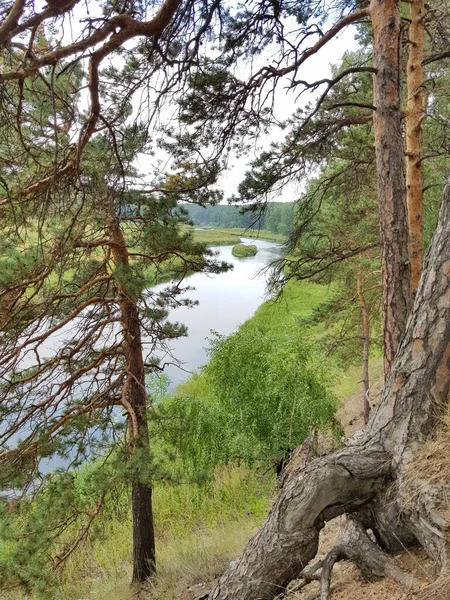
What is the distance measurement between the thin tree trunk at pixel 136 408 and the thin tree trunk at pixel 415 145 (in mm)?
3072

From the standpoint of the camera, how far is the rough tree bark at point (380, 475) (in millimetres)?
2039

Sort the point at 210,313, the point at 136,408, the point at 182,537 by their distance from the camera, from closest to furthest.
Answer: the point at 136,408
the point at 182,537
the point at 210,313

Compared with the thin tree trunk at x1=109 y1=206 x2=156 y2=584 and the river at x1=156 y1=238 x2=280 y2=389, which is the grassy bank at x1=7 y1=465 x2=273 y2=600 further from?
the river at x1=156 y1=238 x2=280 y2=389

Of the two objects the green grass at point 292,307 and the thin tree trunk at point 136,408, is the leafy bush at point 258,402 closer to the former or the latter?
the thin tree trunk at point 136,408

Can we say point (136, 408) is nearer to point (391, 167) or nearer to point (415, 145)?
point (391, 167)

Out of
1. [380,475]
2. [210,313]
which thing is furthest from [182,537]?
[210,313]

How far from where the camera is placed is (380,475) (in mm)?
2121

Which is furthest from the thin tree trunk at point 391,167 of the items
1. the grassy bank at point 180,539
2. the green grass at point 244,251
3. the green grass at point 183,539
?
the green grass at point 244,251

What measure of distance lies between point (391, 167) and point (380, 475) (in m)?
2.61

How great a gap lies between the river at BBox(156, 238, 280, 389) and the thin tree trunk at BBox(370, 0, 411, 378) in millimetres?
7021

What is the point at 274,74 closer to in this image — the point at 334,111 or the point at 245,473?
the point at 334,111

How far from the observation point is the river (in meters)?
15.6

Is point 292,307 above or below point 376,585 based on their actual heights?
below

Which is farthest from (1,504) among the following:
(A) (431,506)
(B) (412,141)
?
(B) (412,141)
